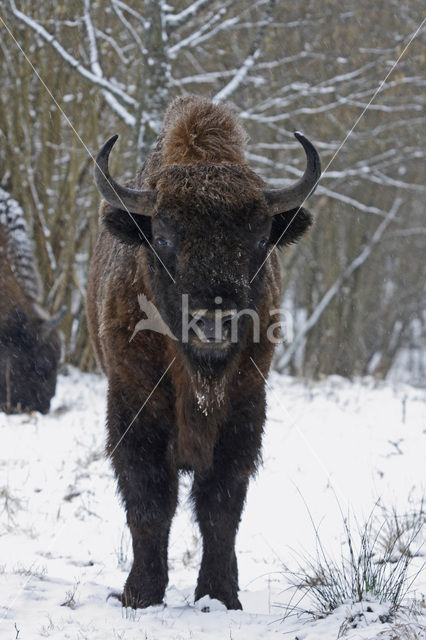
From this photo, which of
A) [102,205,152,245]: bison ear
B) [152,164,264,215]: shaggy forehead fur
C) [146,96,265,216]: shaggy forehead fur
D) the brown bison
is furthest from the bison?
[152,164,264,215]: shaggy forehead fur

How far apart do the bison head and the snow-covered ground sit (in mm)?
1023

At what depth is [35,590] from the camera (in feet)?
13.0

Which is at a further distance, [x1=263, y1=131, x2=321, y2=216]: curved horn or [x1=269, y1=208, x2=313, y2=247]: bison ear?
[x1=269, y1=208, x2=313, y2=247]: bison ear

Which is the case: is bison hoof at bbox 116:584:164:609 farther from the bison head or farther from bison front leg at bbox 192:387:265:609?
the bison head

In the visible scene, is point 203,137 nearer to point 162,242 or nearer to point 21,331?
point 162,242

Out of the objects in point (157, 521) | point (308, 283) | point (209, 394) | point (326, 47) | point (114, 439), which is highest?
point (326, 47)

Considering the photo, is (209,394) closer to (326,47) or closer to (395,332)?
(326,47)

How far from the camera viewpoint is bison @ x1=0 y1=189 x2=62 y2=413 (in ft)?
28.5

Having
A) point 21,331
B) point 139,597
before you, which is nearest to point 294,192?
point 139,597

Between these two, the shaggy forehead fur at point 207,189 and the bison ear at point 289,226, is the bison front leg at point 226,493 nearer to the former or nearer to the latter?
the bison ear at point 289,226

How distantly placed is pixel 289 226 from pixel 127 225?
3.29ft

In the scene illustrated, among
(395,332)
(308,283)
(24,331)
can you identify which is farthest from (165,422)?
(395,332)

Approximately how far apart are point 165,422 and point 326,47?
9868 millimetres

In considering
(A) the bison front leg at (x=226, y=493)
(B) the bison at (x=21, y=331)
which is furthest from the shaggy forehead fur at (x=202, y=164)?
(B) the bison at (x=21, y=331)
